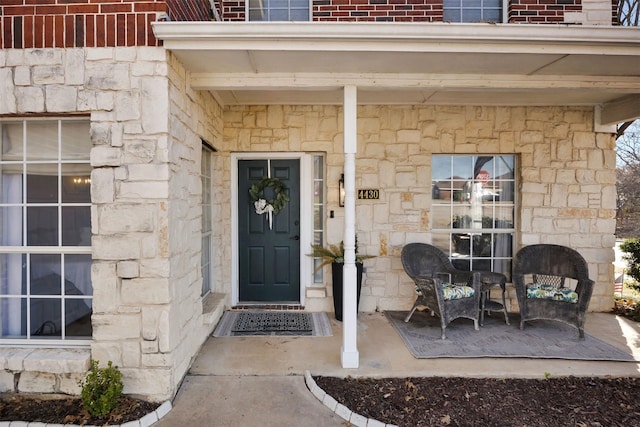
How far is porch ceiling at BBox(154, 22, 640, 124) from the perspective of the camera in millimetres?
2758

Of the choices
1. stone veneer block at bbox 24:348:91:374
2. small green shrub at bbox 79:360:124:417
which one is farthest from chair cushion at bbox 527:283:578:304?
stone veneer block at bbox 24:348:91:374

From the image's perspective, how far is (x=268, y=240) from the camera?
4957 mm

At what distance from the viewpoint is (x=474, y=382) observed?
3035 millimetres

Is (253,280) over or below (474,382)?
over

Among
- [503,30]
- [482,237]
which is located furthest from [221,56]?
[482,237]

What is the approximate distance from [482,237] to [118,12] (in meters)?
4.71

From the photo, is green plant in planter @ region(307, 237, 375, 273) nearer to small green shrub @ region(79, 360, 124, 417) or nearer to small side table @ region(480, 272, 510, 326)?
small side table @ region(480, 272, 510, 326)

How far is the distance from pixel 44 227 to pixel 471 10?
16.8 feet

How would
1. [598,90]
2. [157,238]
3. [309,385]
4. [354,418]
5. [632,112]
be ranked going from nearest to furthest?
[354,418]
[157,238]
[309,385]
[598,90]
[632,112]

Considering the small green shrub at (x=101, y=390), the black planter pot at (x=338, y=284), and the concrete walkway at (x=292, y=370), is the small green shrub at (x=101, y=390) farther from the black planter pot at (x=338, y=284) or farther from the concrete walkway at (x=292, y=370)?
the black planter pot at (x=338, y=284)

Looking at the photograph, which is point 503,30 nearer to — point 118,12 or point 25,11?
point 118,12

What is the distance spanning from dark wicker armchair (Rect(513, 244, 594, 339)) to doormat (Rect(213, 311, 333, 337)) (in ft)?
7.25

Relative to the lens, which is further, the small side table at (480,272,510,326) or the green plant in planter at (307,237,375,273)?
the green plant in planter at (307,237,375,273)

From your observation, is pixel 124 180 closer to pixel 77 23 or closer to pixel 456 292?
pixel 77 23
